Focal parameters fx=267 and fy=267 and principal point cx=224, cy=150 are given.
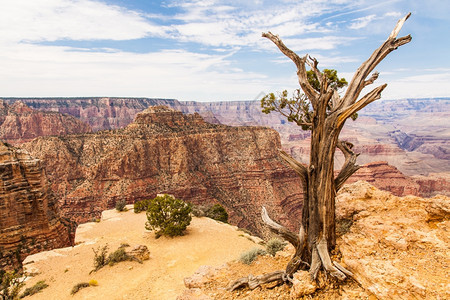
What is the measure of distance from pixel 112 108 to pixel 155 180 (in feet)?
421

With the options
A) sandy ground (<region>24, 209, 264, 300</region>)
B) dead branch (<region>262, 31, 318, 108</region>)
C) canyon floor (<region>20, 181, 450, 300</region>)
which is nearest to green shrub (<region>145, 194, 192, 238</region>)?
sandy ground (<region>24, 209, 264, 300</region>)

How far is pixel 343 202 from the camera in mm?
10156

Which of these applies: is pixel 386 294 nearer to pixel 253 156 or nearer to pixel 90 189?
pixel 90 189

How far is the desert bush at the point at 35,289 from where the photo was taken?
631 inches

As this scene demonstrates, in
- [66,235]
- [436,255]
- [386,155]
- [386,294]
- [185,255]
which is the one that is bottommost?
[386,155]

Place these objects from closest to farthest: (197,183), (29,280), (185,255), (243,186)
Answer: (29,280), (185,255), (197,183), (243,186)

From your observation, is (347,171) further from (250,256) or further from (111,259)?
(111,259)

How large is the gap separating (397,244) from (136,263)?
1734cm

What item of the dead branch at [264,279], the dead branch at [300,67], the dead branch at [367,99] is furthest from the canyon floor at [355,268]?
the dead branch at [300,67]

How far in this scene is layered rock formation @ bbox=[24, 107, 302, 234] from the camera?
171 feet

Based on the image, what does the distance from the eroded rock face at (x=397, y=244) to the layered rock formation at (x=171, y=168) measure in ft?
134

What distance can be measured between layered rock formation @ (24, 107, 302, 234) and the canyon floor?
32.9 metres

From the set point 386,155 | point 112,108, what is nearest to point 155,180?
point 112,108

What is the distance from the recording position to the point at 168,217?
1034 inches
